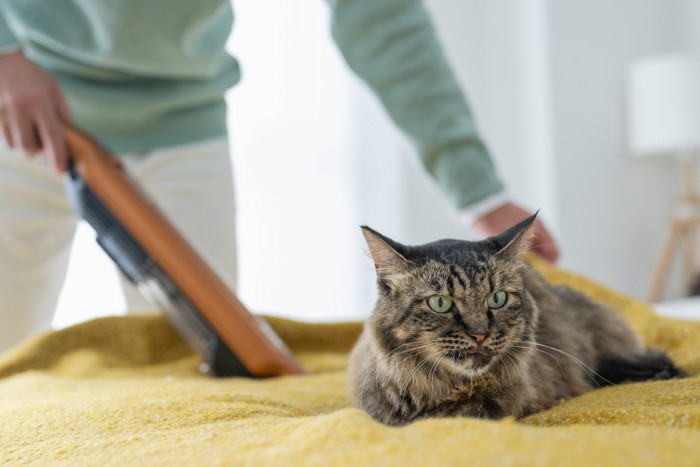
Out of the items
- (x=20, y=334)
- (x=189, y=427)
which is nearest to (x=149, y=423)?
(x=189, y=427)

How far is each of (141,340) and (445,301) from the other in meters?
0.85

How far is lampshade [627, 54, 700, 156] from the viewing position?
10.4 ft

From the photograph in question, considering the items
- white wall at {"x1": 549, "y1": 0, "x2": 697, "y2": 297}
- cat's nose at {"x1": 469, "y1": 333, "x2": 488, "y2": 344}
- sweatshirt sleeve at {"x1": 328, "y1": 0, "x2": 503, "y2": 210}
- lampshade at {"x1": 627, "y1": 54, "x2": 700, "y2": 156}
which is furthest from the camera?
white wall at {"x1": 549, "y1": 0, "x2": 697, "y2": 297}

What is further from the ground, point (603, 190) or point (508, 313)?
point (508, 313)

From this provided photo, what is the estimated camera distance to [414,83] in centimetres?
137

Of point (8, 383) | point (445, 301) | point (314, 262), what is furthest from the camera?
point (314, 262)

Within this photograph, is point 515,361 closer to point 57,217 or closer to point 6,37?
point 57,217

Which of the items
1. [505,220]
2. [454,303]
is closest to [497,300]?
[454,303]

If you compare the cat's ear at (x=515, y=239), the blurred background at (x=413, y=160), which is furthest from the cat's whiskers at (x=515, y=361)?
the blurred background at (x=413, y=160)

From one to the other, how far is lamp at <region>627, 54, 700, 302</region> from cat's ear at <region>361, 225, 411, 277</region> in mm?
2936

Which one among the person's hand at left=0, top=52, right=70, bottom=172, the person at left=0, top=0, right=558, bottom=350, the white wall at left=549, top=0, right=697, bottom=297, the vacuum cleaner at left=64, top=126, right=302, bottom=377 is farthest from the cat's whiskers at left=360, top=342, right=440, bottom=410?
the white wall at left=549, top=0, right=697, bottom=297

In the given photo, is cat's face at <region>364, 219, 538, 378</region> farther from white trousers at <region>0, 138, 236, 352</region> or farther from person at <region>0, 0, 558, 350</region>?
white trousers at <region>0, 138, 236, 352</region>

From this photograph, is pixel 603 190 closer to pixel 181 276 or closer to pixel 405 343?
pixel 181 276

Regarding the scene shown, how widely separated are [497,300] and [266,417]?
0.97ft
